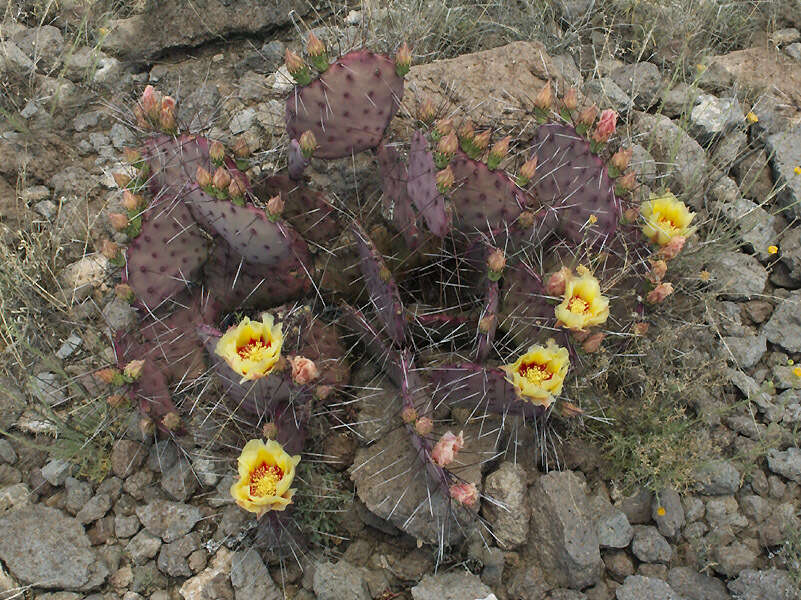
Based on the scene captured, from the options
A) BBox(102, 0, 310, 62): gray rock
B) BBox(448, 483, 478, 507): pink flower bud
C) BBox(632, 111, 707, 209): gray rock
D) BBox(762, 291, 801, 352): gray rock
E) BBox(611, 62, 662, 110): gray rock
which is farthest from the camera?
BBox(102, 0, 310, 62): gray rock

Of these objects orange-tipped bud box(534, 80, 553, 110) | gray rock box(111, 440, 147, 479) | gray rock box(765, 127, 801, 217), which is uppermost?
orange-tipped bud box(534, 80, 553, 110)

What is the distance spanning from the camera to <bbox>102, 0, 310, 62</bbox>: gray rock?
3658 mm

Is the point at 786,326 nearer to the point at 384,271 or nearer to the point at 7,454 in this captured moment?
the point at 384,271

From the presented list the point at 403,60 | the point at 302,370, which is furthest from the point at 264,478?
the point at 403,60

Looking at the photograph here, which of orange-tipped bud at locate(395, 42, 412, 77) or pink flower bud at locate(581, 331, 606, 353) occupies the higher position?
orange-tipped bud at locate(395, 42, 412, 77)

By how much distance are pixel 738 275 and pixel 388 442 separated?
5.05 ft

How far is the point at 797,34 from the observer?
3.71 meters

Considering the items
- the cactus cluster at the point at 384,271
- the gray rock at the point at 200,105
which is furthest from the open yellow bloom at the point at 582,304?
the gray rock at the point at 200,105

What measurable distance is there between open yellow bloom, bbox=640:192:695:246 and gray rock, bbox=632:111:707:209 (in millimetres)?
390

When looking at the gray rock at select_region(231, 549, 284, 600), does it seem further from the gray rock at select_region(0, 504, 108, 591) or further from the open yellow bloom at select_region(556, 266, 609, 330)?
the open yellow bloom at select_region(556, 266, 609, 330)

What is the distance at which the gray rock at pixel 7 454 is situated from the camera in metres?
2.60

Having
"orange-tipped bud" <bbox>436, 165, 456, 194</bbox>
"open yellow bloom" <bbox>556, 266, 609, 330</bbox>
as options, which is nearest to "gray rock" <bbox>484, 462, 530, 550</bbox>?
"open yellow bloom" <bbox>556, 266, 609, 330</bbox>

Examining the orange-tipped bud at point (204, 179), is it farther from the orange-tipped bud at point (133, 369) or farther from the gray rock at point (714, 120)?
the gray rock at point (714, 120)

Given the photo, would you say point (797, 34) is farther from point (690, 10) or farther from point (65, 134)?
point (65, 134)
